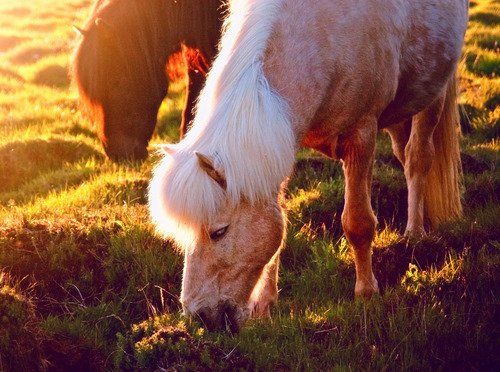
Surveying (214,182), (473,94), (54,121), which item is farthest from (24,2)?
(214,182)

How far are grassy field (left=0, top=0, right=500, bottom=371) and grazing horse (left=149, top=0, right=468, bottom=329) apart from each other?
12.6 inches

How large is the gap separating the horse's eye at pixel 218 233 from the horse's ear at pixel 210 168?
0.81 feet

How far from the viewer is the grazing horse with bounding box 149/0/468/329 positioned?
3.16m

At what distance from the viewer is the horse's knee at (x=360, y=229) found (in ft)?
14.3

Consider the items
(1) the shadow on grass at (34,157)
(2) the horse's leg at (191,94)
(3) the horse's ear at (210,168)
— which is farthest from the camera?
(1) the shadow on grass at (34,157)

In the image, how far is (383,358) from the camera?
3148 mm

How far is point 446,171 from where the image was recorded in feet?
19.4

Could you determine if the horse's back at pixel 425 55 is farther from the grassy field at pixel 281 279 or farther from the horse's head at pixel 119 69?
the horse's head at pixel 119 69

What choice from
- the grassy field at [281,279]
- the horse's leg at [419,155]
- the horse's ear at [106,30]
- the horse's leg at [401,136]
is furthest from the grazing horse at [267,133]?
the horse's ear at [106,30]

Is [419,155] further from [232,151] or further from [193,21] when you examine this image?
[232,151]

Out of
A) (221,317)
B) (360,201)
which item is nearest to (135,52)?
(360,201)

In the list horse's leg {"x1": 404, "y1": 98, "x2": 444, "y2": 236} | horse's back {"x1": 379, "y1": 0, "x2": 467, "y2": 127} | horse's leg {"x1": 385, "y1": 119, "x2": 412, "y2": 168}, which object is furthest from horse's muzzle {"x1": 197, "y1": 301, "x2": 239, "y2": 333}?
horse's leg {"x1": 385, "y1": 119, "x2": 412, "y2": 168}

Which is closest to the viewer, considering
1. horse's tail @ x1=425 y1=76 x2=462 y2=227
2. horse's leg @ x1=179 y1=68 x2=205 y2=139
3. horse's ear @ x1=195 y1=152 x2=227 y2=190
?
horse's ear @ x1=195 y1=152 x2=227 y2=190

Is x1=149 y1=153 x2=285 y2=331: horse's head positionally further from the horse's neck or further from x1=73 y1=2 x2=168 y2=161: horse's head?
x1=73 y1=2 x2=168 y2=161: horse's head
